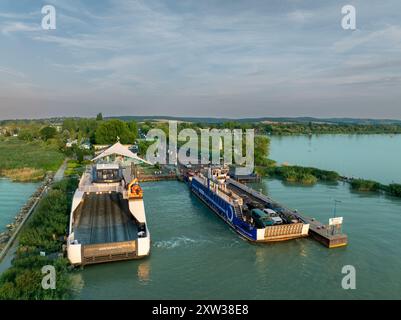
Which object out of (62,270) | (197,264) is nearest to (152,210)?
(197,264)

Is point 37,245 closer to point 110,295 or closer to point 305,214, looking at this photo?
point 110,295

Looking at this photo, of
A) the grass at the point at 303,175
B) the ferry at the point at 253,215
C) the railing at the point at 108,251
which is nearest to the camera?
the railing at the point at 108,251

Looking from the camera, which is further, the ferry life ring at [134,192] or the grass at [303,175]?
the grass at [303,175]

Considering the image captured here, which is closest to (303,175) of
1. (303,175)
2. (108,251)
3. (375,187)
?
(303,175)

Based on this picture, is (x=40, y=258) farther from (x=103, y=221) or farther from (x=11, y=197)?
(x=11, y=197)

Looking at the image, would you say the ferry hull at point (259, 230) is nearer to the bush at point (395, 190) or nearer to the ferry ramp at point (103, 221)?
the ferry ramp at point (103, 221)

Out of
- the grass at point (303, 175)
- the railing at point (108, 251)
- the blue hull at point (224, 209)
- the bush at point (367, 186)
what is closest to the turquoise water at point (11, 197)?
the railing at point (108, 251)
